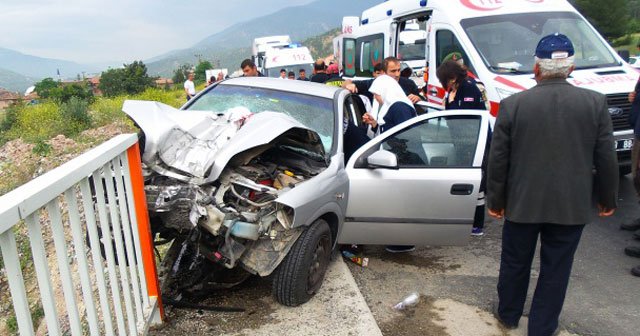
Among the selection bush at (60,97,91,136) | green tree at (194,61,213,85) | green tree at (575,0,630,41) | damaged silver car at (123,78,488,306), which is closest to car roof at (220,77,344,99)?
damaged silver car at (123,78,488,306)

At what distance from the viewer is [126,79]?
7000 cm

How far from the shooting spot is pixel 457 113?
386 cm

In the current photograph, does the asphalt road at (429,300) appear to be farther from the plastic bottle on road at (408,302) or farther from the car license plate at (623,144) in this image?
the car license plate at (623,144)

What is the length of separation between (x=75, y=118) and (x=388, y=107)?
1618 centimetres

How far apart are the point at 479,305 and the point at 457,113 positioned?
62.2 inches

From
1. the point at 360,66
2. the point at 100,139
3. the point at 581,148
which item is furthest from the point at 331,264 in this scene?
the point at 100,139

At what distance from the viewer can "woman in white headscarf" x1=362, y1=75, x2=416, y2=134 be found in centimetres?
446

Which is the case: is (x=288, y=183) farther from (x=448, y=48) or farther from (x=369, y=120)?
(x=448, y=48)

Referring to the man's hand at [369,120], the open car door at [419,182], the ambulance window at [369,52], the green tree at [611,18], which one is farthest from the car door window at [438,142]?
the green tree at [611,18]

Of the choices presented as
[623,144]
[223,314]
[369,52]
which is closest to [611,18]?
[369,52]

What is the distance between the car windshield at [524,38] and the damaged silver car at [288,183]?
252 cm

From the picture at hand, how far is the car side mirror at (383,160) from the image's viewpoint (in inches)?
138

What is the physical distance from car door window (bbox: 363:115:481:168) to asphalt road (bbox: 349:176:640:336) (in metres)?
1.01

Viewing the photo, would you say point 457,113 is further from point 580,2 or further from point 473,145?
point 580,2
